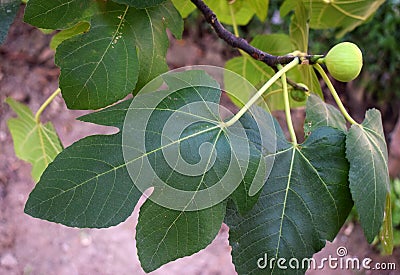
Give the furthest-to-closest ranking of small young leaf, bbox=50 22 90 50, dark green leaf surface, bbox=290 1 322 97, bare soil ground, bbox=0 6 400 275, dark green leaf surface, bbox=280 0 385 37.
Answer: bare soil ground, bbox=0 6 400 275, dark green leaf surface, bbox=280 0 385 37, dark green leaf surface, bbox=290 1 322 97, small young leaf, bbox=50 22 90 50

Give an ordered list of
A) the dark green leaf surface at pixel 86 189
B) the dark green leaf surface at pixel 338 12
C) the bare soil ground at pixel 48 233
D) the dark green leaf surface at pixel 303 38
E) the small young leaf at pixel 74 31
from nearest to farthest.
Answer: the dark green leaf surface at pixel 86 189, the small young leaf at pixel 74 31, the dark green leaf surface at pixel 303 38, the dark green leaf surface at pixel 338 12, the bare soil ground at pixel 48 233

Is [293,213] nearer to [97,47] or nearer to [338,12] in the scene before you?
[97,47]

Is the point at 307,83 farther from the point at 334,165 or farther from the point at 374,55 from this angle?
the point at 374,55

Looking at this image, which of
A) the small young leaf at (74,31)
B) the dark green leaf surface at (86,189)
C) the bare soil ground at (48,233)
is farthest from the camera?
the bare soil ground at (48,233)

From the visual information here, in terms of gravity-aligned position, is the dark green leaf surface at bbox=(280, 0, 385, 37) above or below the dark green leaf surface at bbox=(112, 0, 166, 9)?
below

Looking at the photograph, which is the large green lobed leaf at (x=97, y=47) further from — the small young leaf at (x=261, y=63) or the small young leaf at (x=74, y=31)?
the small young leaf at (x=261, y=63)

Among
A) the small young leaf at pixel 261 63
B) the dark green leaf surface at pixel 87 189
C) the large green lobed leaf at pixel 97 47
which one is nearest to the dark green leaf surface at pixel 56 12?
the large green lobed leaf at pixel 97 47

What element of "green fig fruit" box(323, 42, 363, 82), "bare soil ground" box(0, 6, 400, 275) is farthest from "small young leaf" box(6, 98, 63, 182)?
"bare soil ground" box(0, 6, 400, 275)

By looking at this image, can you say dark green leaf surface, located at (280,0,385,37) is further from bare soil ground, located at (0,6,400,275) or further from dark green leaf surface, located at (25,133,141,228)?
bare soil ground, located at (0,6,400,275)
